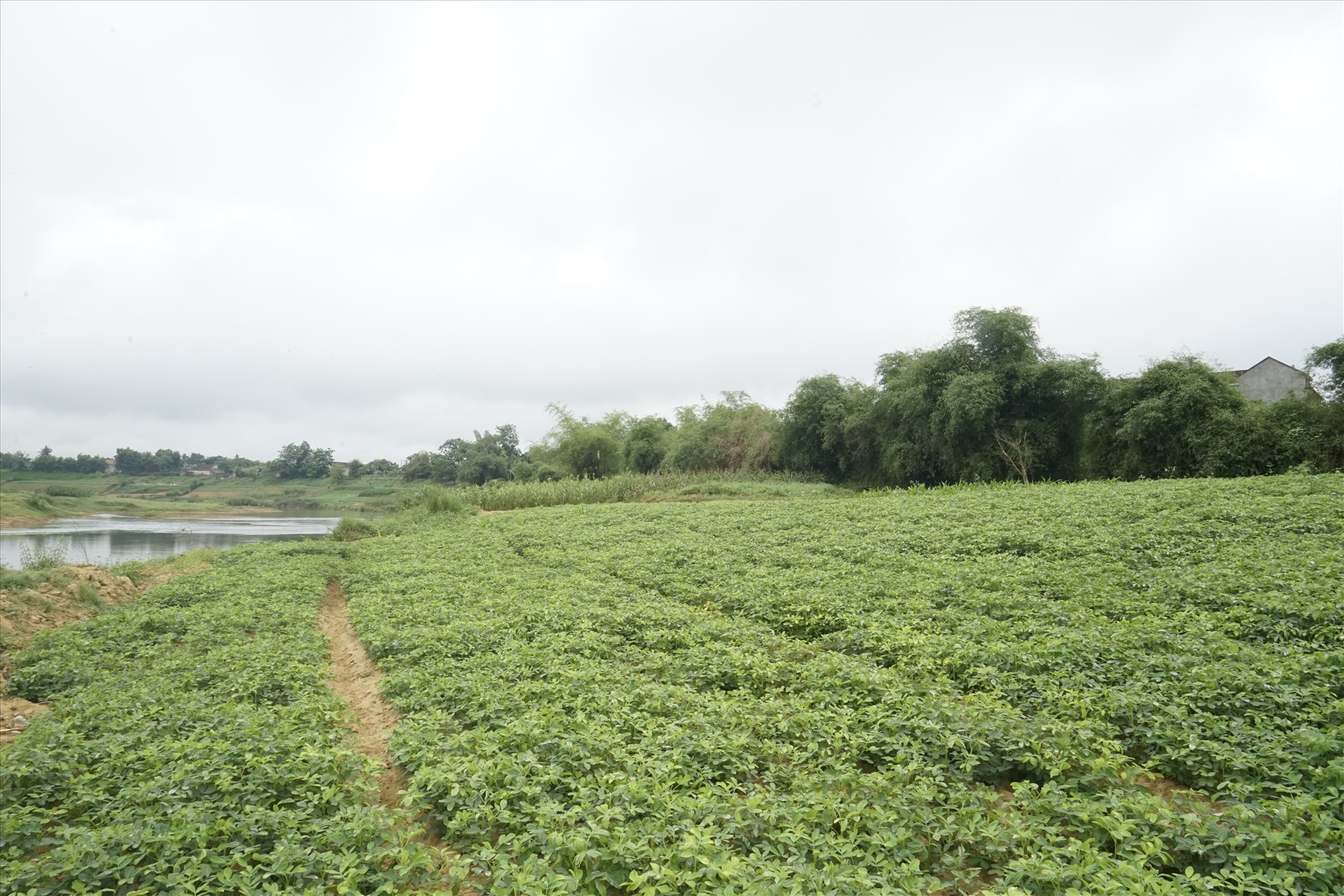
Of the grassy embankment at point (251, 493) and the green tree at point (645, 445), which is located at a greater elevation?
the green tree at point (645, 445)

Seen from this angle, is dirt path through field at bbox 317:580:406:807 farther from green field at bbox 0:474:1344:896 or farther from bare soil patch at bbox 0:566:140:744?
bare soil patch at bbox 0:566:140:744

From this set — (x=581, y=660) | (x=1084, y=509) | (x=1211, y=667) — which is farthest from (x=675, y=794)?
(x=1084, y=509)

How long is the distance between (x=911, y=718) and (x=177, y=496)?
5740 cm

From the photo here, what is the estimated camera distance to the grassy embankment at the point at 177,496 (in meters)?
32.5

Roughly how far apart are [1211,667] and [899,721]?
247 cm

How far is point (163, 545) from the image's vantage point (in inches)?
1109

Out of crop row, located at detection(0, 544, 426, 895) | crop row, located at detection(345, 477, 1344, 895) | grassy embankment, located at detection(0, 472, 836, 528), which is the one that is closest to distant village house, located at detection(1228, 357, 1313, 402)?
grassy embankment, located at detection(0, 472, 836, 528)

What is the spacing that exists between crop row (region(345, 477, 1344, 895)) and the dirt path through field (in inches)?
10.6

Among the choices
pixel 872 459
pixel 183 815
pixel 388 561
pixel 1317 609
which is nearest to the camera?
pixel 183 815

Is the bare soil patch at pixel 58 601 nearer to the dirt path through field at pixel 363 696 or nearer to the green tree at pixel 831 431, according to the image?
the dirt path through field at pixel 363 696

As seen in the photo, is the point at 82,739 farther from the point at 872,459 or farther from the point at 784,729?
the point at 872,459

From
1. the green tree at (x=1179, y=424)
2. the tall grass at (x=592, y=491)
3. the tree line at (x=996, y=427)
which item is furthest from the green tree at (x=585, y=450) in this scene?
the green tree at (x=1179, y=424)

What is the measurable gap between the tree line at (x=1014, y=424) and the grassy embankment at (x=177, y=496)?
2096cm

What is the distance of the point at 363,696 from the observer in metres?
7.07
